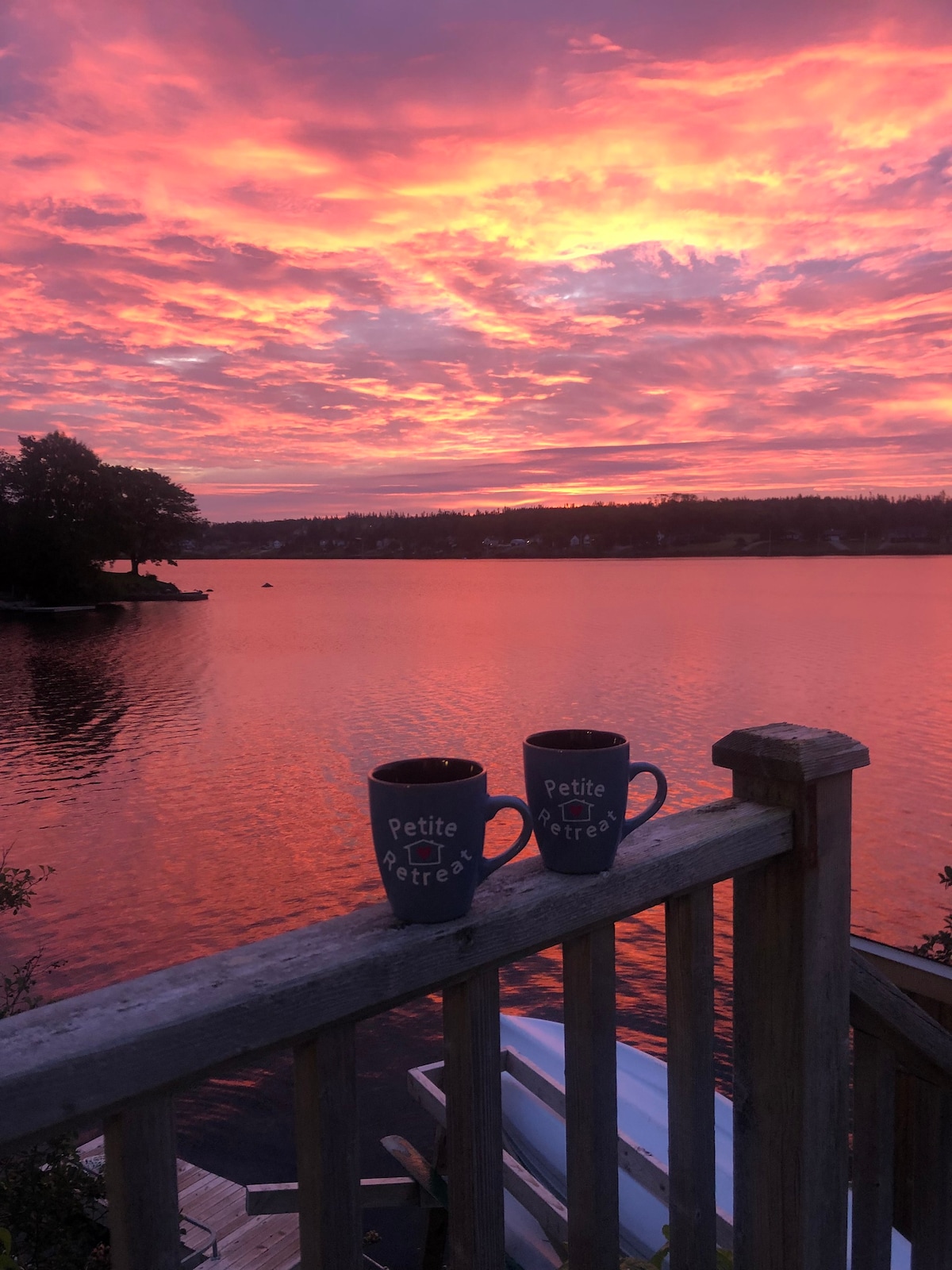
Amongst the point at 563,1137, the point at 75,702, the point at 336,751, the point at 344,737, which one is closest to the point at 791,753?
the point at 563,1137

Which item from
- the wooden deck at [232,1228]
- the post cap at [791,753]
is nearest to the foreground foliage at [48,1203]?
the wooden deck at [232,1228]

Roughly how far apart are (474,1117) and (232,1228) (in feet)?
20.7

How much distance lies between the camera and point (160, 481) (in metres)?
111

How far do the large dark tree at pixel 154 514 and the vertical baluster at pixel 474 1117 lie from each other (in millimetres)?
102967

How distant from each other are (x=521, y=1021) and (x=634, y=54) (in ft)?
26.4

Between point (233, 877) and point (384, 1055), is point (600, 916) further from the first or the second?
point (233, 877)

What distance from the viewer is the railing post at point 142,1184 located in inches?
41.7

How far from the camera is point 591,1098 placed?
1582 millimetres

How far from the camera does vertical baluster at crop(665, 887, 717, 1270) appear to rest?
176 centimetres

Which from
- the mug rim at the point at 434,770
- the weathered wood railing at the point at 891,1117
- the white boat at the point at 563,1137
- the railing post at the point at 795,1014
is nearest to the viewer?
the mug rim at the point at 434,770

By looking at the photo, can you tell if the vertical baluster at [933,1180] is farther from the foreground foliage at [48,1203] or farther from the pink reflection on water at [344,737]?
the pink reflection on water at [344,737]

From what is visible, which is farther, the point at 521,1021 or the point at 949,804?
the point at 949,804

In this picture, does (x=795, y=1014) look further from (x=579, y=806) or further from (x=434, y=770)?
(x=434, y=770)

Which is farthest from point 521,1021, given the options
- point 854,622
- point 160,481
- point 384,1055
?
point 160,481
